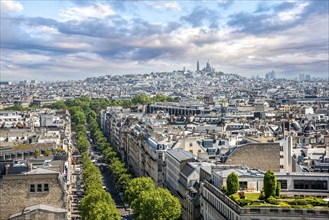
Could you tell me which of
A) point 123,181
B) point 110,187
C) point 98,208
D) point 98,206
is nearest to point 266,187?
point 98,208

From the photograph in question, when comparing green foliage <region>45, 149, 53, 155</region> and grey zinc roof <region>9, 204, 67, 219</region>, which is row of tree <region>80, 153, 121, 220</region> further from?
grey zinc roof <region>9, 204, 67, 219</region>

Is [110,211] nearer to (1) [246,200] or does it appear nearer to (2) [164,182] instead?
(1) [246,200]

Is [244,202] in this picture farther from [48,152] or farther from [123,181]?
[123,181]

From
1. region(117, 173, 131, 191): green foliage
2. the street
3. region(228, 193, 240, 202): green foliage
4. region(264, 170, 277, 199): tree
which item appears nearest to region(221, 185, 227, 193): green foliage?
region(228, 193, 240, 202): green foliage

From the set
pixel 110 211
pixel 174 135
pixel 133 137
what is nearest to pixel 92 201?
pixel 110 211

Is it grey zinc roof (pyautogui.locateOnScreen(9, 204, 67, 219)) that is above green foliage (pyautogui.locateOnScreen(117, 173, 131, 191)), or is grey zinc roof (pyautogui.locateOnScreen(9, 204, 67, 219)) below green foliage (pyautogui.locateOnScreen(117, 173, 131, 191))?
above
